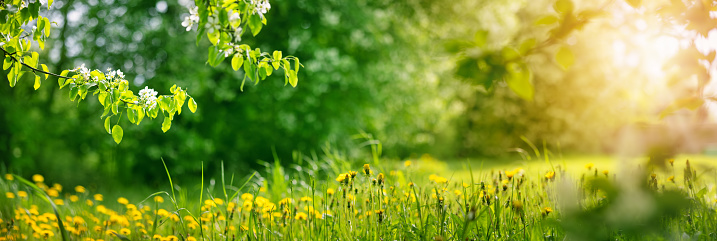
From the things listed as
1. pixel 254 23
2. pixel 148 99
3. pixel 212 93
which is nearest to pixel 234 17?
pixel 254 23

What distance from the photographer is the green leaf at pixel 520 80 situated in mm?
1286

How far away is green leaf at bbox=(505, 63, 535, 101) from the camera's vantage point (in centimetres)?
129

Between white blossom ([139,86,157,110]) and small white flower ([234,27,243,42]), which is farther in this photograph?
white blossom ([139,86,157,110])

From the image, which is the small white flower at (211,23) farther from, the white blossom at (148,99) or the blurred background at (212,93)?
the blurred background at (212,93)

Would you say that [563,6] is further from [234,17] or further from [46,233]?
[46,233]

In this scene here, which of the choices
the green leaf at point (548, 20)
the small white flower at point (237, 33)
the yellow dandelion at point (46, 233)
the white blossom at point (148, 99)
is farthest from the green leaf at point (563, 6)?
the yellow dandelion at point (46, 233)

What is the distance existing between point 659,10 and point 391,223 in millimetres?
1639

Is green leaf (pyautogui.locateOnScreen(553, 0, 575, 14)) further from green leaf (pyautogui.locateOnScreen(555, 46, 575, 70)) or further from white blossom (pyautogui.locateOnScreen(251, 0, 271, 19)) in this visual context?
white blossom (pyautogui.locateOnScreen(251, 0, 271, 19))

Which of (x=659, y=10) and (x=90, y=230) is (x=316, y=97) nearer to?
(x=90, y=230)

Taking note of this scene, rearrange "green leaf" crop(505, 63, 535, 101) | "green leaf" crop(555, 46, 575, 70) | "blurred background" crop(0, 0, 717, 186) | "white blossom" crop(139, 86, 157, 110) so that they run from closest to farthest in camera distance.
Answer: "green leaf" crop(505, 63, 535, 101)
"green leaf" crop(555, 46, 575, 70)
"white blossom" crop(139, 86, 157, 110)
"blurred background" crop(0, 0, 717, 186)

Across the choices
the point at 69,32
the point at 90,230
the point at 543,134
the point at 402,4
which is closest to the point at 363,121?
the point at 402,4

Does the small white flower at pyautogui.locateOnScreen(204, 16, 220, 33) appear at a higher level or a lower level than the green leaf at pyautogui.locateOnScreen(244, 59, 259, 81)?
higher

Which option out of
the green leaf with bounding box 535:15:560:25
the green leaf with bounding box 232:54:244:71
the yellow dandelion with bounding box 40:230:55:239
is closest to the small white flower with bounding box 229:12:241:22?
the green leaf with bounding box 232:54:244:71

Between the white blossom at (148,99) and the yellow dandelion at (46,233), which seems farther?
the yellow dandelion at (46,233)
